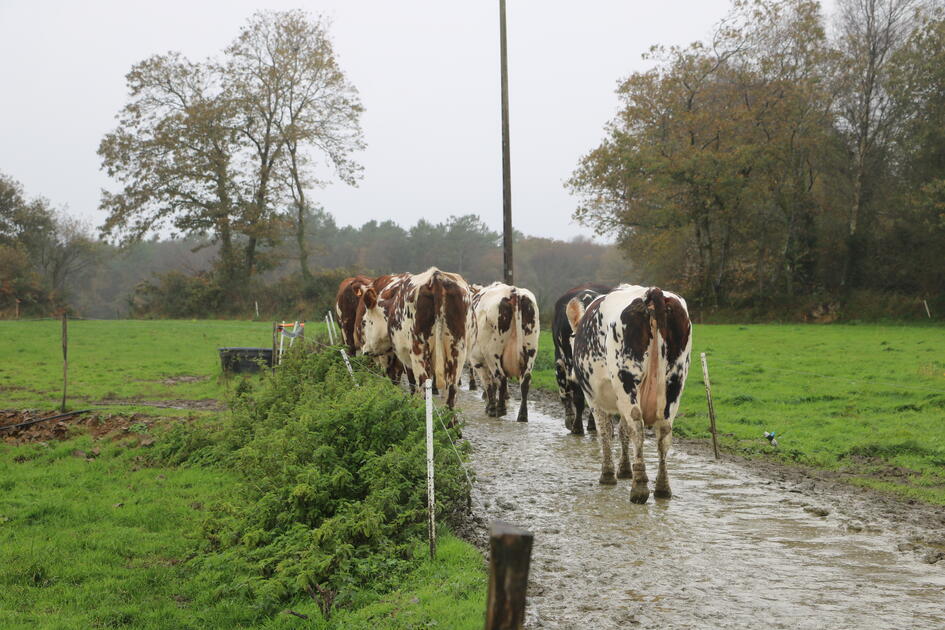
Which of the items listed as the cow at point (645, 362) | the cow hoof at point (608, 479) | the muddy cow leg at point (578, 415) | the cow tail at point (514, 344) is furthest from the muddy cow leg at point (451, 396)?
the cow at point (645, 362)

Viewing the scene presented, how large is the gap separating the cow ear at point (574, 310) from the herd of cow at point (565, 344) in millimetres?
21

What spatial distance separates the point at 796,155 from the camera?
113 ft

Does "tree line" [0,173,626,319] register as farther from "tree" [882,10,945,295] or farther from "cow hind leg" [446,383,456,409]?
"cow hind leg" [446,383,456,409]

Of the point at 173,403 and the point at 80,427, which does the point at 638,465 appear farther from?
the point at 173,403

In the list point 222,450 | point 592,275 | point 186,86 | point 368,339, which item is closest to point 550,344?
point 368,339

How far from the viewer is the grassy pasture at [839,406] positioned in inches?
344

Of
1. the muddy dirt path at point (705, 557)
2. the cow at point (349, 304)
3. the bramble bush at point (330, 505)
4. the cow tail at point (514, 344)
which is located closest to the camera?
the muddy dirt path at point (705, 557)

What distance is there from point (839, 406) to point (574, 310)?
5775 millimetres

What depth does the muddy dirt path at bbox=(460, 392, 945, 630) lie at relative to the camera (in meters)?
4.25

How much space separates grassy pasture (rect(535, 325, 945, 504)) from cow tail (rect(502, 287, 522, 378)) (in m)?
2.75

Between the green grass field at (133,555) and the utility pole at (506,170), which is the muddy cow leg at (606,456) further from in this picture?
the utility pole at (506,170)

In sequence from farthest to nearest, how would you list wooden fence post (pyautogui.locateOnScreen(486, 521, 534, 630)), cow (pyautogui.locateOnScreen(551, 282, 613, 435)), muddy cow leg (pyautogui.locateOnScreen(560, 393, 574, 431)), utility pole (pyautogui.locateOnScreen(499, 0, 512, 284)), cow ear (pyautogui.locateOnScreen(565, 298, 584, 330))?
utility pole (pyautogui.locateOnScreen(499, 0, 512, 284))
muddy cow leg (pyautogui.locateOnScreen(560, 393, 574, 431))
cow (pyautogui.locateOnScreen(551, 282, 613, 435))
cow ear (pyautogui.locateOnScreen(565, 298, 584, 330))
wooden fence post (pyautogui.locateOnScreen(486, 521, 534, 630))

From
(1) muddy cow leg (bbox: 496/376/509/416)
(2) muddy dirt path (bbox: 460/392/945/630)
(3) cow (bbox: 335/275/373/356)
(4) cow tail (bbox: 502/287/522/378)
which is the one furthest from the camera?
(3) cow (bbox: 335/275/373/356)

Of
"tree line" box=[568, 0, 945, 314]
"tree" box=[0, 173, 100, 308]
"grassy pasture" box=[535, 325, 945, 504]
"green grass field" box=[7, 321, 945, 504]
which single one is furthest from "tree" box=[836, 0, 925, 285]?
"tree" box=[0, 173, 100, 308]
